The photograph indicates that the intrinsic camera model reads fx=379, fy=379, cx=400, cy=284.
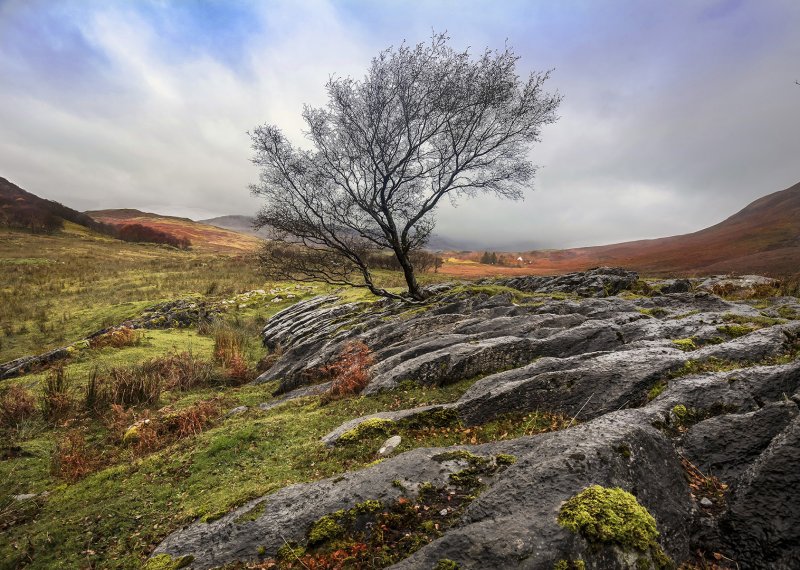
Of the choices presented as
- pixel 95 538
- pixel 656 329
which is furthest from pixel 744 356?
pixel 95 538

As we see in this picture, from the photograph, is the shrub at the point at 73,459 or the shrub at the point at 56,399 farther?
the shrub at the point at 56,399

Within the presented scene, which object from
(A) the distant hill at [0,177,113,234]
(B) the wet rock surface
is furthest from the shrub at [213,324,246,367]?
(A) the distant hill at [0,177,113,234]

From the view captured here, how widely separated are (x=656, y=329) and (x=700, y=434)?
5232 millimetres

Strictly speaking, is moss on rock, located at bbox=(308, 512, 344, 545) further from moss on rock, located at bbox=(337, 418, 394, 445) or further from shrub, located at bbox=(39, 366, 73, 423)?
shrub, located at bbox=(39, 366, 73, 423)

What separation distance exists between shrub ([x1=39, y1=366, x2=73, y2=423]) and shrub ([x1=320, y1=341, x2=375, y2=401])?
778 cm

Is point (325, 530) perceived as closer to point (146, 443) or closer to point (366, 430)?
point (366, 430)

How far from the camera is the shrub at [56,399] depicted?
11430 millimetres

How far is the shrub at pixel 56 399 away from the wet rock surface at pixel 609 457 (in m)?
9.25

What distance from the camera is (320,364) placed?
45.4 ft

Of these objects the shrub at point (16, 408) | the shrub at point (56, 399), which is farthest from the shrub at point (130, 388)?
the shrub at point (16, 408)

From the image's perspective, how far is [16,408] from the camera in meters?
11.1

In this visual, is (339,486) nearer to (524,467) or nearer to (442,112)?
(524,467)

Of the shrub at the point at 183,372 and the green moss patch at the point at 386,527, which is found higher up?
the green moss patch at the point at 386,527

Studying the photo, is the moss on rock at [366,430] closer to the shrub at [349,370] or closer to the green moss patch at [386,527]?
the green moss patch at [386,527]
